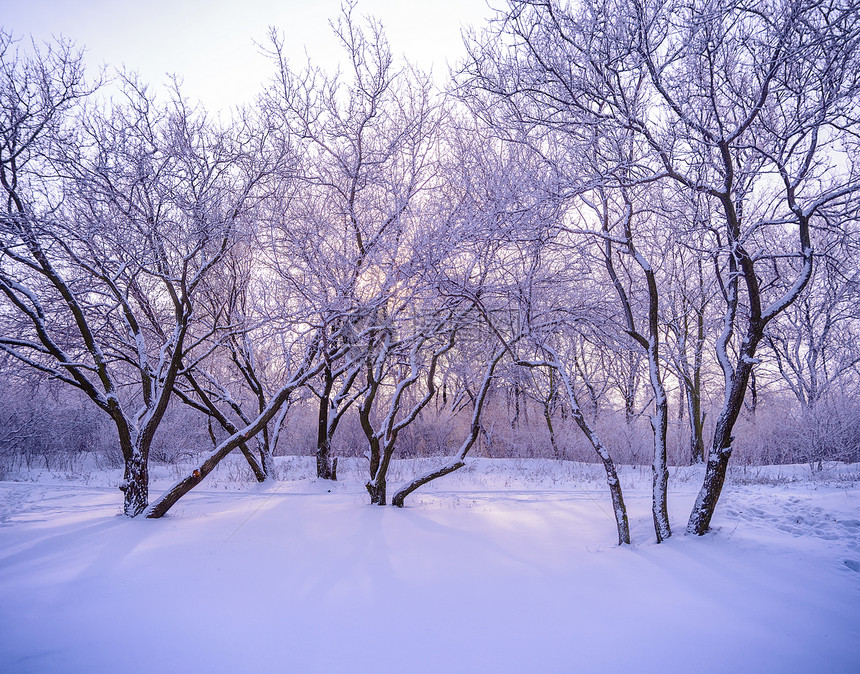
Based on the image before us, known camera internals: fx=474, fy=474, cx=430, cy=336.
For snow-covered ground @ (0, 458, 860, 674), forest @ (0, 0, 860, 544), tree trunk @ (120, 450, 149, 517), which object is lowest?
snow-covered ground @ (0, 458, 860, 674)

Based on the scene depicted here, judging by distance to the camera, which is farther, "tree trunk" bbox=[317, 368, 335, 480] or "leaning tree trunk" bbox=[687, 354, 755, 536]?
"tree trunk" bbox=[317, 368, 335, 480]

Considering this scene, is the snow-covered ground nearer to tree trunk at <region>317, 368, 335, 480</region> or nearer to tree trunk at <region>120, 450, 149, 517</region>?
tree trunk at <region>120, 450, 149, 517</region>

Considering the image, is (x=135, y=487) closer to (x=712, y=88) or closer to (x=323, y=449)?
(x=323, y=449)

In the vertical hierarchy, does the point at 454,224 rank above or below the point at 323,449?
above

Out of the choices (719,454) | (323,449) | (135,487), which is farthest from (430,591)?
(323,449)

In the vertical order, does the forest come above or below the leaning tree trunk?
above

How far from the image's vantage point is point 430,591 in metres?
4.71

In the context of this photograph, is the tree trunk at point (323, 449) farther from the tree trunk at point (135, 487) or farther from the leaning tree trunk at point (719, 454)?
the leaning tree trunk at point (719, 454)

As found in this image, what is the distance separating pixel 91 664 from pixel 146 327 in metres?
8.32

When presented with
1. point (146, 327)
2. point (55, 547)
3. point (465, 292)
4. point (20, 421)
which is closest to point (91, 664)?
point (55, 547)

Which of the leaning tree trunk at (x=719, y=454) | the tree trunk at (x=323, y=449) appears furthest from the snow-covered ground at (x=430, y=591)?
the tree trunk at (x=323, y=449)

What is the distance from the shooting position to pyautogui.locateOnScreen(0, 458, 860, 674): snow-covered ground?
3.56 m

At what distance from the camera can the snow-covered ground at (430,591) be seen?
356 centimetres

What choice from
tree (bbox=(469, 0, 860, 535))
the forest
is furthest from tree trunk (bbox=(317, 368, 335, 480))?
tree (bbox=(469, 0, 860, 535))
